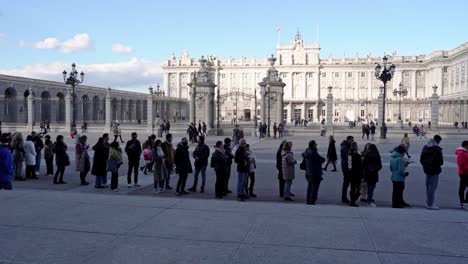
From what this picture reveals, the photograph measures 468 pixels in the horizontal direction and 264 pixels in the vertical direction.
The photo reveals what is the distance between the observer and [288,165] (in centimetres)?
1052

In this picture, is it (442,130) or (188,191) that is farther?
(442,130)

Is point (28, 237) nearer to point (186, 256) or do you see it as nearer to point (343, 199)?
point (186, 256)

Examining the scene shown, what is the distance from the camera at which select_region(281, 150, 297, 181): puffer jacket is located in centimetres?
1045

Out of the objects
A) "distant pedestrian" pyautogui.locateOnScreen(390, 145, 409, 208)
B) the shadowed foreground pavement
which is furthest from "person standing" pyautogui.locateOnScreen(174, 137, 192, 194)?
"distant pedestrian" pyautogui.locateOnScreen(390, 145, 409, 208)

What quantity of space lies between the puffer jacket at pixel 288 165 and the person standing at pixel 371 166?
5.17 feet

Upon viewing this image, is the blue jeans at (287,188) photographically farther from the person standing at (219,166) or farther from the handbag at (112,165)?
the handbag at (112,165)

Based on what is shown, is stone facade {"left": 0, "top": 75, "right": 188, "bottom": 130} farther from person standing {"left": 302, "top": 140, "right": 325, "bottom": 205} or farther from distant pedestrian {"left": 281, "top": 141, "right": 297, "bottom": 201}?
person standing {"left": 302, "top": 140, "right": 325, "bottom": 205}

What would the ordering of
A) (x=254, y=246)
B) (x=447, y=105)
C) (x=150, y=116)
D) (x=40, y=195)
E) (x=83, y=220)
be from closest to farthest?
(x=254, y=246) < (x=83, y=220) < (x=40, y=195) < (x=150, y=116) < (x=447, y=105)

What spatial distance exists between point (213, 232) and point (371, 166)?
4554 mm

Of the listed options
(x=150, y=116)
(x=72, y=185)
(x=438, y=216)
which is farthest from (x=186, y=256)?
(x=150, y=116)

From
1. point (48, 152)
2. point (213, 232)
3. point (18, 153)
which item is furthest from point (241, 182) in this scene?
point (18, 153)

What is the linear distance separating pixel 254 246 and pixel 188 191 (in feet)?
19.2

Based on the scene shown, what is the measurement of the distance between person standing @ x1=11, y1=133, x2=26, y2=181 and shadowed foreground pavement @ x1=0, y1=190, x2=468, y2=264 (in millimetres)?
4258

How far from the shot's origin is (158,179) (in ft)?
38.1
